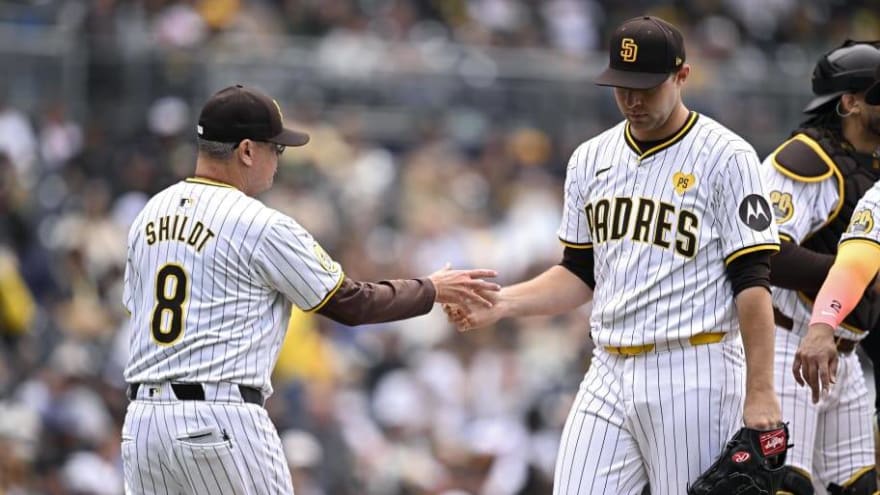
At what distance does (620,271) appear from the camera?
19.4 ft

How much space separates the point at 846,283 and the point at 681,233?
687 mm

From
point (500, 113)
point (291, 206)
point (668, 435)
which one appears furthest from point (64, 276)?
point (668, 435)

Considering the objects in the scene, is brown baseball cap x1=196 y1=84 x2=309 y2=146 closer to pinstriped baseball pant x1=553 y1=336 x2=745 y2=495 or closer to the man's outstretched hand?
the man's outstretched hand

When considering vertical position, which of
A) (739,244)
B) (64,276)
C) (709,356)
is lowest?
(64,276)

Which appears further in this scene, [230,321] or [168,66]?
[168,66]

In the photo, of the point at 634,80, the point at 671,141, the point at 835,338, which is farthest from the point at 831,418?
the point at 634,80

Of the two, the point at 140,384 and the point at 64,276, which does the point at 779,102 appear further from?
the point at 140,384

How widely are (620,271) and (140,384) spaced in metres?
1.91

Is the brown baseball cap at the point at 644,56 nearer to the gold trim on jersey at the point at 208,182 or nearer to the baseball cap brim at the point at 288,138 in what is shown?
the baseball cap brim at the point at 288,138

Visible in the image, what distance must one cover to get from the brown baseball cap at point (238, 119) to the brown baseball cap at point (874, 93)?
241 cm

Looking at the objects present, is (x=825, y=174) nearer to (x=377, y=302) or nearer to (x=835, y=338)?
(x=835, y=338)

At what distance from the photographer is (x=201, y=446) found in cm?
576

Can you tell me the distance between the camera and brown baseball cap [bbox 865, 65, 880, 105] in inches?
250

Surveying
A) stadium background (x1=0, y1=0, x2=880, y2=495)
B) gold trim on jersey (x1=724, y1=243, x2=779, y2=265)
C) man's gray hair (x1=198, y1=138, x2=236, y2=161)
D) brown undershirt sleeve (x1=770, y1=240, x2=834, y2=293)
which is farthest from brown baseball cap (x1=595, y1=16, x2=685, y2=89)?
stadium background (x1=0, y1=0, x2=880, y2=495)
